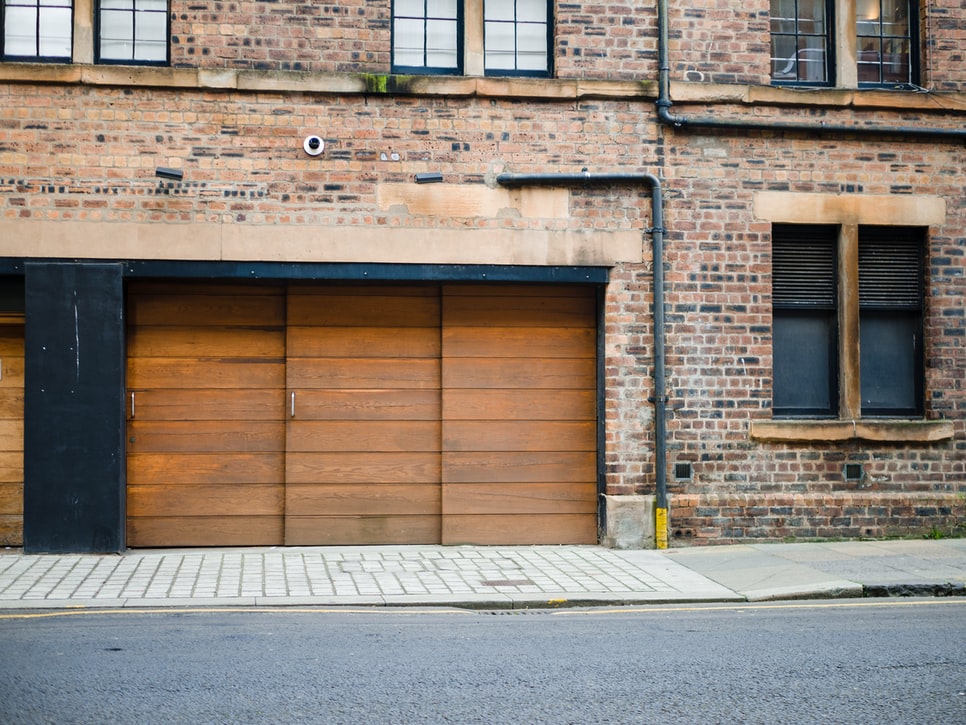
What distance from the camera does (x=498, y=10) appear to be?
1155 centimetres

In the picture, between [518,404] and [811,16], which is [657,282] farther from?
[811,16]

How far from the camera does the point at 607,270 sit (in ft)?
37.1

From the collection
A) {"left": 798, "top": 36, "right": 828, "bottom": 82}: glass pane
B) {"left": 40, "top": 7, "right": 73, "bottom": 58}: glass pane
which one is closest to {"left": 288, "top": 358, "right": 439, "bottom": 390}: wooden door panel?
{"left": 40, "top": 7, "right": 73, "bottom": 58}: glass pane

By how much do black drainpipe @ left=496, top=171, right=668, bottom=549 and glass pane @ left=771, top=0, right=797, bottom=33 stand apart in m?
2.40

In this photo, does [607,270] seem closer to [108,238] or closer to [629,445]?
[629,445]

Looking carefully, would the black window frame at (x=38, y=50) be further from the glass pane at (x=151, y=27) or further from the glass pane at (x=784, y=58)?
the glass pane at (x=784, y=58)

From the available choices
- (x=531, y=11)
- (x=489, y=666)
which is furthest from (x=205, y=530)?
(x=531, y=11)

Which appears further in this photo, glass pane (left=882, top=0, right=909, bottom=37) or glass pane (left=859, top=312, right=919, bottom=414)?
glass pane (left=882, top=0, right=909, bottom=37)

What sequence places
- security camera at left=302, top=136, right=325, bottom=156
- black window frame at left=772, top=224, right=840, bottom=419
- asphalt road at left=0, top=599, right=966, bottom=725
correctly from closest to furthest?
asphalt road at left=0, top=599, right=966, bottom=725, security camera at left=302, top=136, right=325, bottom=156, black window frame at left=772, top=224, right=840, bottom=419

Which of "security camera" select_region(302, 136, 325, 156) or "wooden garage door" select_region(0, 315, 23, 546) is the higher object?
"security camera" select_region(302, 136, 325, 156)

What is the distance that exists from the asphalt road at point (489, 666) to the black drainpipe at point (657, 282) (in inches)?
110

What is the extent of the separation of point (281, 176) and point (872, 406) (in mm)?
6932

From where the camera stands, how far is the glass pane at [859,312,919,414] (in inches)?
469

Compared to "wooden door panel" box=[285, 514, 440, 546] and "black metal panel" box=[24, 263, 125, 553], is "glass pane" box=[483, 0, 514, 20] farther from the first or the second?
"wooden door panel" box=[285, 514, 440, 546]
